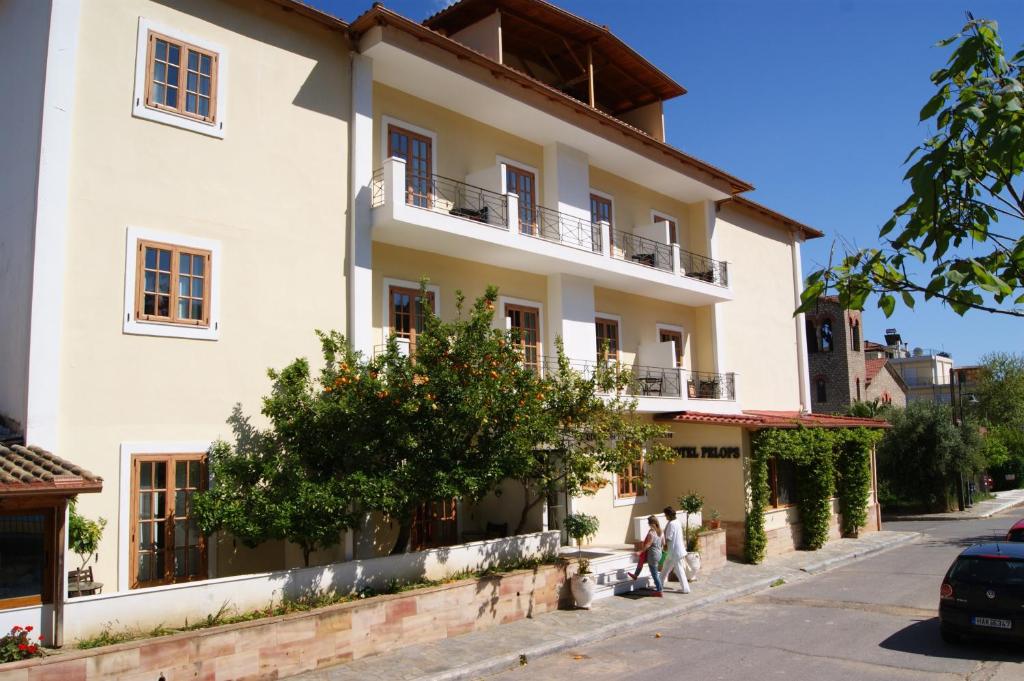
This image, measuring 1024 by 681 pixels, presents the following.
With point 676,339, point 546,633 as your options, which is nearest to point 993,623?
point 546,633

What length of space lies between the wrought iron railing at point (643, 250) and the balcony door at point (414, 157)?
6.55 meters

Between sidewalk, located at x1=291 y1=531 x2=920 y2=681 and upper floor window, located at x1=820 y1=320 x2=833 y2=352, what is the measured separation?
85.0 ft

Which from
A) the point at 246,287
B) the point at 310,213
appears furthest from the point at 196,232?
the point at 310,213

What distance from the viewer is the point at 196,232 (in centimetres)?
1273

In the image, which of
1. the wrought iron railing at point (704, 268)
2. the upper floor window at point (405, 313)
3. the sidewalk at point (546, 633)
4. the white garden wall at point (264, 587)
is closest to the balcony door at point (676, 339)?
the wrought iron railing at point (704, 268)

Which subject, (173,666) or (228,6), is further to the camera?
(228,6)

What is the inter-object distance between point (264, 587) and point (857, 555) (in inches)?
659

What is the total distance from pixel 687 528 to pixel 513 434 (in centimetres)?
783

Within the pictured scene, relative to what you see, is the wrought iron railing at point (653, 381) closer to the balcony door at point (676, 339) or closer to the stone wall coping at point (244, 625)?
the balcony door at point (676, 339)

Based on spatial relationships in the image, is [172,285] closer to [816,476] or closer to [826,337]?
[816,476]

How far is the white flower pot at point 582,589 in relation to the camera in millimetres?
14492

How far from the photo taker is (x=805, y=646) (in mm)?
11984

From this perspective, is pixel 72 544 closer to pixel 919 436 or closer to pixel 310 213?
pixel 310 213

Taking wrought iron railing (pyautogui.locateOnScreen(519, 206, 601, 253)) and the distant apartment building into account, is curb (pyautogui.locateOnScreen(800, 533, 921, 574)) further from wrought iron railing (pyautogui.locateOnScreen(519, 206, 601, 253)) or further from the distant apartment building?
the distant apartment building
